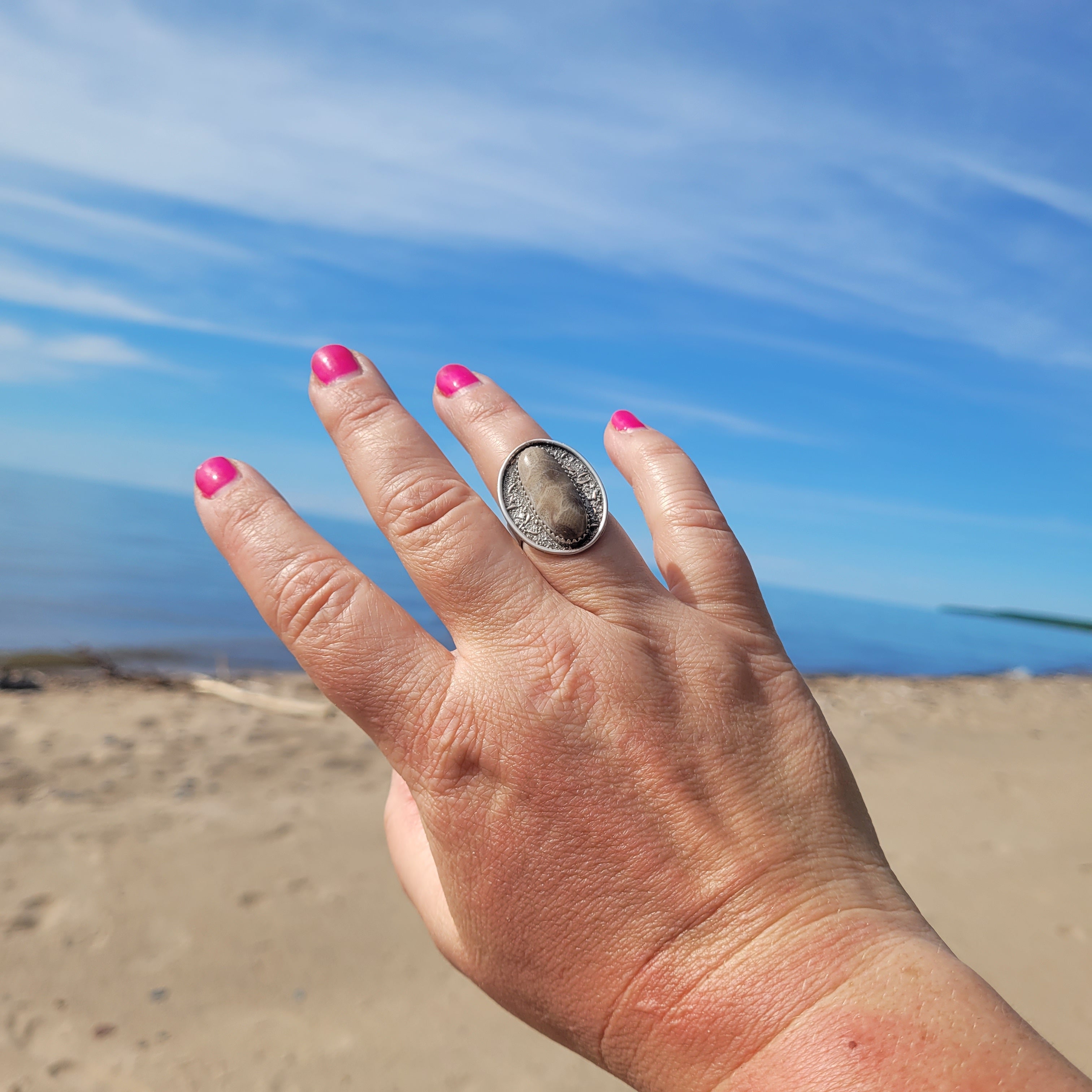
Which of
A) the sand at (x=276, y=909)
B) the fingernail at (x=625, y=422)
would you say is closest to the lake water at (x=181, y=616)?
the sand at (x=276, y=909)

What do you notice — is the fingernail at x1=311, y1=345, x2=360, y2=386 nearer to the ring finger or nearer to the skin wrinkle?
the ring finger

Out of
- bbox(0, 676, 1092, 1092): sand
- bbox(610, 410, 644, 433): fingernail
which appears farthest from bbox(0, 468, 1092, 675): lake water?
bbox(610, 410, 644, 433): fingernail

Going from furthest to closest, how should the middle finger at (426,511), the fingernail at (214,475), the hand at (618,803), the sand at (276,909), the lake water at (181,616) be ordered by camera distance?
the lake water at (181,616)
the sand at (276,909)
the fingernail at (214,475)
the middle finger at (426,511)
the hand at (618,803)

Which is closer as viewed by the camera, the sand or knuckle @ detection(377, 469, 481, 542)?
knuckle @ detection(377, 469, 481, 542)

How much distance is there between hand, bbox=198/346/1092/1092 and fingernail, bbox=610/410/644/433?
0.51 meters

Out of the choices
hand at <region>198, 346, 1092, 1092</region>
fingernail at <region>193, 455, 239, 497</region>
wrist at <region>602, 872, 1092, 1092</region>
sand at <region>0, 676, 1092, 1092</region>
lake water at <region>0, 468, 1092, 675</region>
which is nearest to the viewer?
wrist at <region>602, 872, 1092, 1092</region>

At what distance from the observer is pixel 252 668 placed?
993cm

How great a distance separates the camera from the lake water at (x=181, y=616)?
11039 millimetres

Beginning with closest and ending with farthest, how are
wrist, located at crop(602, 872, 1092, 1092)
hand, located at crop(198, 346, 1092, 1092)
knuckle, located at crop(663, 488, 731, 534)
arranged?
wrist, located at crop(602, 872, 1092, 1092), hand, located at crop(198, 346, 1092, 1092), knuckle, located at crop(663, 488, 731, 534)

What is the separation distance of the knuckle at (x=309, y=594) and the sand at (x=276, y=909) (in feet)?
6.15

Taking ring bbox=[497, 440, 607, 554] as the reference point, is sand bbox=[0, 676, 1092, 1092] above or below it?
below

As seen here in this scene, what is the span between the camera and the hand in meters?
1.07

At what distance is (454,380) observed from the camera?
1.65m

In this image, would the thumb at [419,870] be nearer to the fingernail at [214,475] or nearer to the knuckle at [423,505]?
the knuckle at [423,505]
